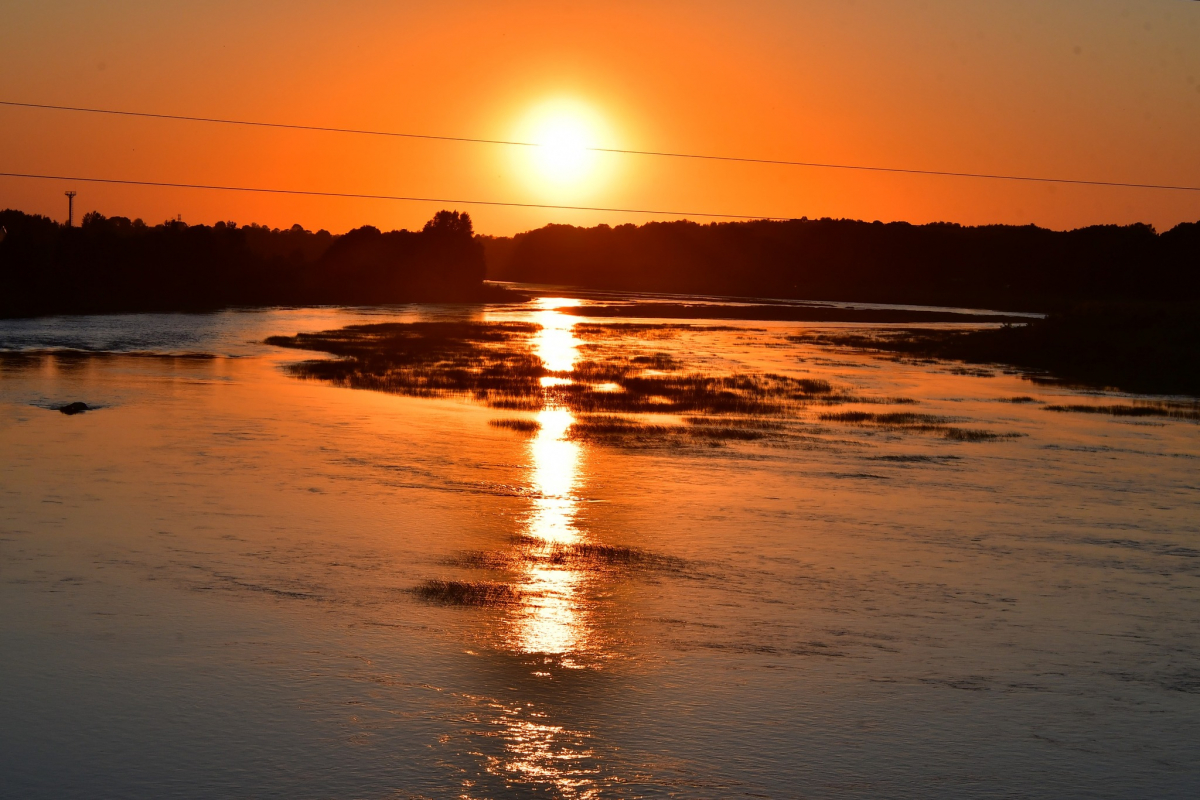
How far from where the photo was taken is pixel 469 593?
12.6 metres

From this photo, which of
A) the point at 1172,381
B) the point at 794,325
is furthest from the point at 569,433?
the point at 794,325

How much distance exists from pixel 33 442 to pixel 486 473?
9.14 metres

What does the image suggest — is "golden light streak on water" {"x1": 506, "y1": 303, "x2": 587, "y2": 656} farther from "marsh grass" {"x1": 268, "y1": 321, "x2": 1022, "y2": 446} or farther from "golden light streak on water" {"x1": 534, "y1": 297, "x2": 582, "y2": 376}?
"golden light streak on water" {"x1": 534, "y1": 297, "x2": 582, "y2": 376}

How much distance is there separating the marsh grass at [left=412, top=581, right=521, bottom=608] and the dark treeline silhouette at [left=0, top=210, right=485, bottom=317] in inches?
2784

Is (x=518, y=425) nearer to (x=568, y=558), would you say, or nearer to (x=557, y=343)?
(x=568, y=558)

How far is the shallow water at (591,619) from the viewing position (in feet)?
27.5

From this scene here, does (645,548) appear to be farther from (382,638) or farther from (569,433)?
(569,433)

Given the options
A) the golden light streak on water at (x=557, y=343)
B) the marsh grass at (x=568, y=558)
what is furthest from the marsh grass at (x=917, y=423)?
the golden light streak on water at (x=557, y=343)

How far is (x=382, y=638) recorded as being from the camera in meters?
11.0

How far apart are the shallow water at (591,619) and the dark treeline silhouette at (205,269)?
65254 mm

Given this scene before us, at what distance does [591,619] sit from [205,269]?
389ft

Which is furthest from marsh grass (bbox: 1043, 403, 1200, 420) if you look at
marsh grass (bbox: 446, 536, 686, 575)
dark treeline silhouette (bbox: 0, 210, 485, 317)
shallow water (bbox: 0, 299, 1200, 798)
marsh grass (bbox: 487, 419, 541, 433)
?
dark treeline silhouette (bbox: 0, 210, 485, 317)

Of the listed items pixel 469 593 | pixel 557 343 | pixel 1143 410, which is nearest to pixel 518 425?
pixel 469 593

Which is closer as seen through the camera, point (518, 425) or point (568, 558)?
point (568, 558)
